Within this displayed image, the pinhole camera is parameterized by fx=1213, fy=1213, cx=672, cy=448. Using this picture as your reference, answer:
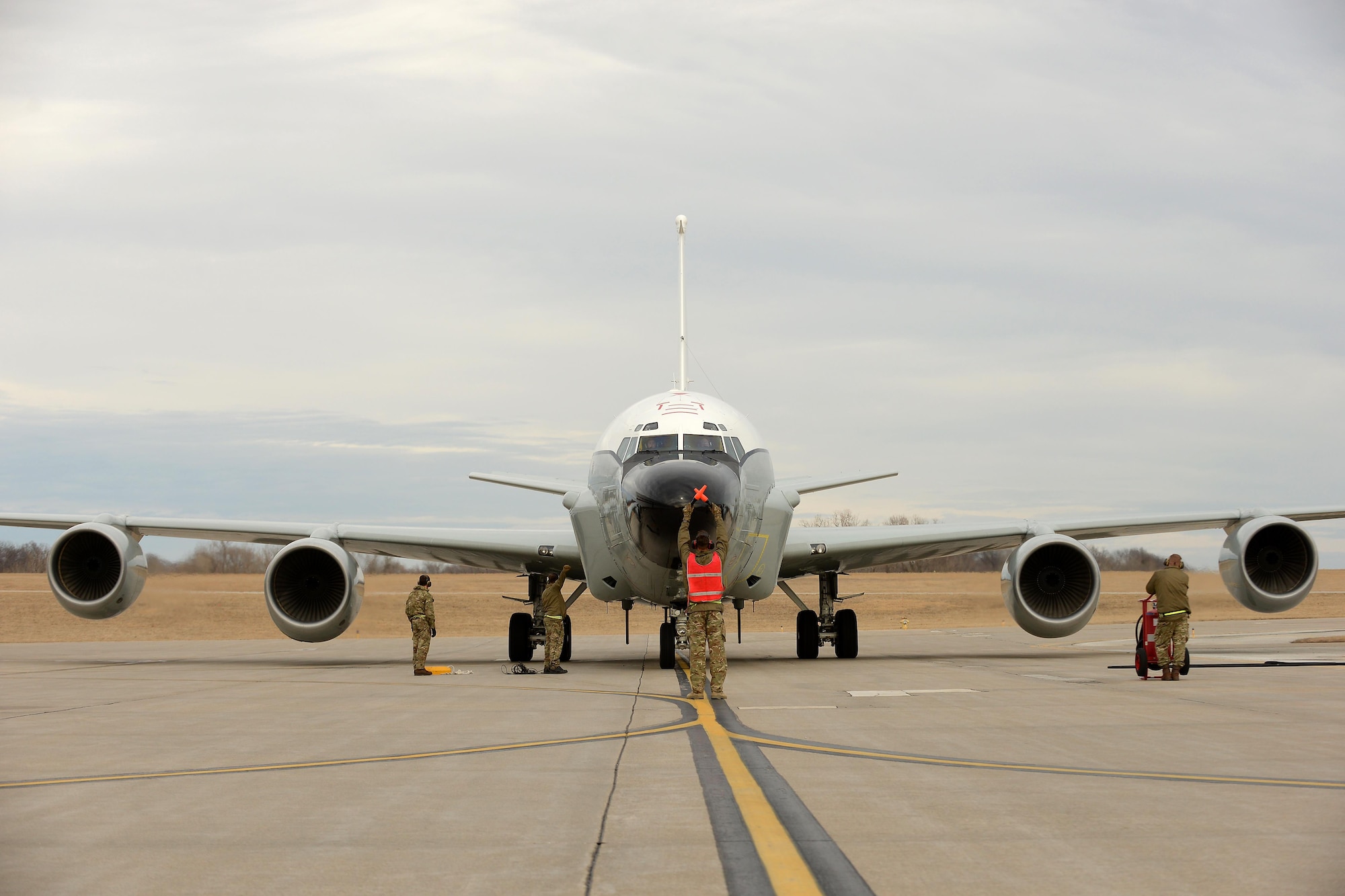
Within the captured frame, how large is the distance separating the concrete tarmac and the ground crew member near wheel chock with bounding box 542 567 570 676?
11.9 feet

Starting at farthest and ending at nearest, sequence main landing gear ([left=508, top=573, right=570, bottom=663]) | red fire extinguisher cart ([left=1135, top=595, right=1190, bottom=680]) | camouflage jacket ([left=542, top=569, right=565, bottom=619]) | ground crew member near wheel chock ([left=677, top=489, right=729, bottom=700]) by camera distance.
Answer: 1. main landing gear ([left=508, top=573, right=570, bottom=663])
2. camouflage jacket ([left=542, top=569, right=565, bottom=619])
3. red fire extinguisher cart ([left=1135, top=595, right=1190, bottom=680])
4. ground crew member near wheel chock ([left=677, top=489, right=729, bottom=700])

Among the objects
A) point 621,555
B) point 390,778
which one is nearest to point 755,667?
point 621,555

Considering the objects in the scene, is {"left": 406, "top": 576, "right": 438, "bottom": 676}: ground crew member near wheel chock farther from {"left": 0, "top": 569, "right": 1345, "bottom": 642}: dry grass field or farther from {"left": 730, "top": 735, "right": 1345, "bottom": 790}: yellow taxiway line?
{"left": 730, "top": 735, "right": 1345, "bottom": 790}: yellow taxiway line

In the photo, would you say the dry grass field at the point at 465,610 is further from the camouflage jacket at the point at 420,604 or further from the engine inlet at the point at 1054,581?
the engine inlet at the point at 1054,581

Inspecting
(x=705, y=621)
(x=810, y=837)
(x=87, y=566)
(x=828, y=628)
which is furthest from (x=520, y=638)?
(x=810, y=837)

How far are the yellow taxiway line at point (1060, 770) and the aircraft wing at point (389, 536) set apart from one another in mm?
11870

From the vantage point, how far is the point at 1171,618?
14852mm

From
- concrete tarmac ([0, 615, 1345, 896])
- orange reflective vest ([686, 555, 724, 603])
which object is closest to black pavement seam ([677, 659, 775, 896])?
concrete tarmac ([0, 615, 1345, 896])

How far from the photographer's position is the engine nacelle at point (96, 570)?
65.7 ft

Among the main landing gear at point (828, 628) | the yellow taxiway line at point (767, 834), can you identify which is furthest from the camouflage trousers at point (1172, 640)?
the yellow taxiway line at point (767, 834)

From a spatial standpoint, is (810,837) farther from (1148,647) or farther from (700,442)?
(700,442)

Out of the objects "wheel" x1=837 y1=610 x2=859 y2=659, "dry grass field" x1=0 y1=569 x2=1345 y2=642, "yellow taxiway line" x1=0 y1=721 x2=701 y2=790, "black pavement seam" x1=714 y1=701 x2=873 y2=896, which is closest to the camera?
"black pavement seam" x1=714 y1=701 x2=873 y2=896

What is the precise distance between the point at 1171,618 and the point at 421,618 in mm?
10199

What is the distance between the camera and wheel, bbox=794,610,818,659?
815 inches
